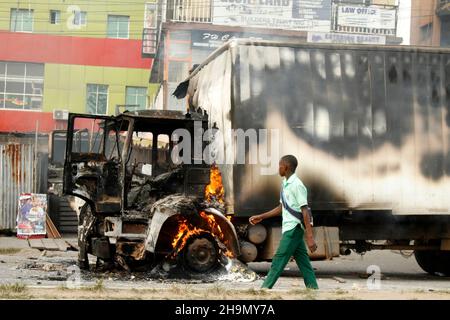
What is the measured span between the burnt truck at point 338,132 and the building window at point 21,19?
18.0 meters

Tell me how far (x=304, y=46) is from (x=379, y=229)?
2937 mm

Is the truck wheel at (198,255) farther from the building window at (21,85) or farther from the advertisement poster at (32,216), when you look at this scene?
the building window at (21,85)

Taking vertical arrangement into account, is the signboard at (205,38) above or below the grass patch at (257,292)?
above

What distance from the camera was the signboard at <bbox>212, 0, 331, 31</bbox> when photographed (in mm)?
26703

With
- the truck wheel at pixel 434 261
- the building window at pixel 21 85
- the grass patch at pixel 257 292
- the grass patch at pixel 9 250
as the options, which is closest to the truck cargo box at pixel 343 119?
the truck wheel at pixel 434 261

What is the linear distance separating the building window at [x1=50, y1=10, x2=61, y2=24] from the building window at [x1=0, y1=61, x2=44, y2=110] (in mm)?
2710

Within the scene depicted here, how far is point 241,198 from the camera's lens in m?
9.59

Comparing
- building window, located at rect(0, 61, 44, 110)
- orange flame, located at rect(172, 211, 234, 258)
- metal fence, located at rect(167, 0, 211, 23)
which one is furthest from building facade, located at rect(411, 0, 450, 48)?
orange flame, located at rect(172, 211, 234, 258)

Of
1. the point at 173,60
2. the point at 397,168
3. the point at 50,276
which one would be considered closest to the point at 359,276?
the point at 397,168

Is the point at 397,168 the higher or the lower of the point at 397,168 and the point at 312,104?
the lower

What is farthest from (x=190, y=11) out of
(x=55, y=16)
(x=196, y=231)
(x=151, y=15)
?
(x=196, y=231)

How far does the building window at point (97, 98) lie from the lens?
36.6 m

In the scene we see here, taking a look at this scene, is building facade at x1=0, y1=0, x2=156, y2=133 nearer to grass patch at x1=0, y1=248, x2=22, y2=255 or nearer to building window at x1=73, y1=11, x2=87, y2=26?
building window at x1=73, y1=11, x2=87, y2=26
